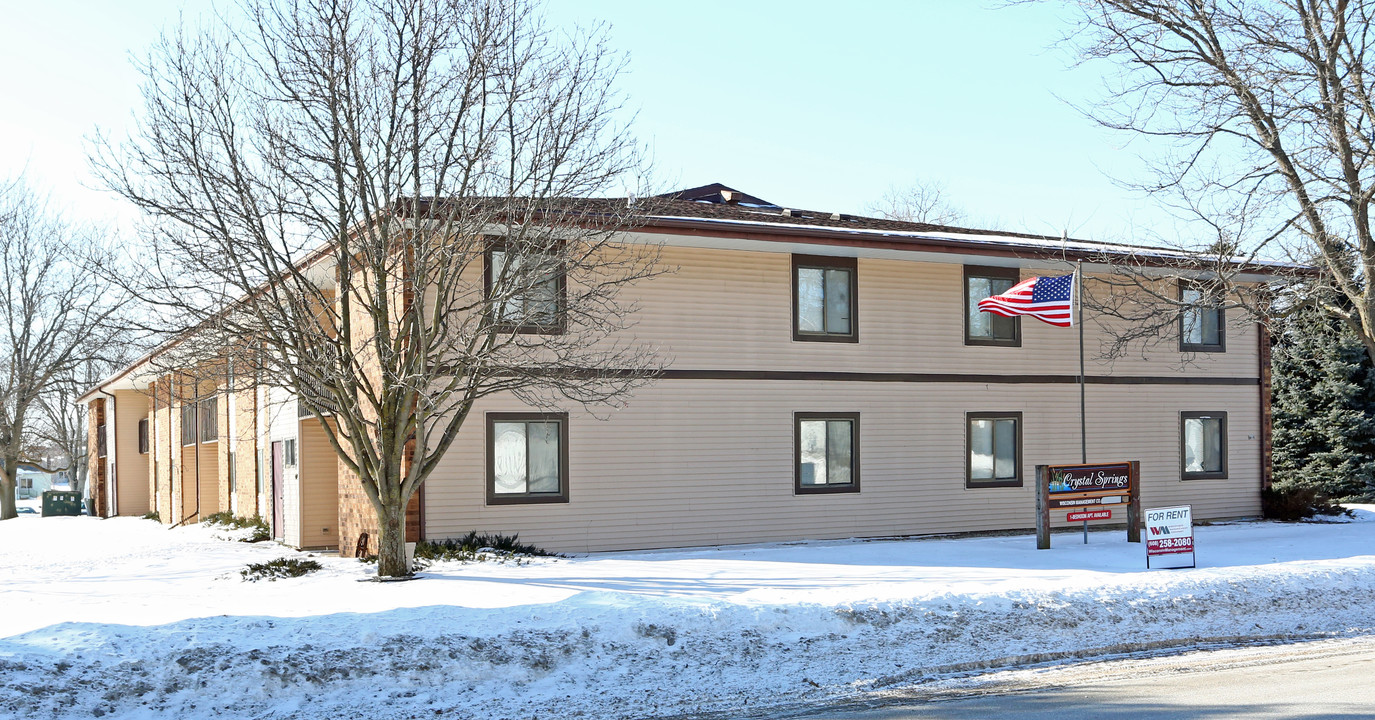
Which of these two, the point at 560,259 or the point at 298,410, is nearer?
the point at 560,259

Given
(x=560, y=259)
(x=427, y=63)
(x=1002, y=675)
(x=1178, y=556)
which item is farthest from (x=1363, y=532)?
(x=427, y=63)

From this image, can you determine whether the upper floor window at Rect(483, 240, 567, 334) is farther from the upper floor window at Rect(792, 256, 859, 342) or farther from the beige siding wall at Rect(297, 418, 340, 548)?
the beige siding wall at Rect(297, 418, 340, 548)

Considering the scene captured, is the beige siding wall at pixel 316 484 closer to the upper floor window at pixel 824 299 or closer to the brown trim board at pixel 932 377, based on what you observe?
the brown trim board at pixel 932 377

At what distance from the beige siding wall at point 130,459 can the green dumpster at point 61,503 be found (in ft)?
25.0

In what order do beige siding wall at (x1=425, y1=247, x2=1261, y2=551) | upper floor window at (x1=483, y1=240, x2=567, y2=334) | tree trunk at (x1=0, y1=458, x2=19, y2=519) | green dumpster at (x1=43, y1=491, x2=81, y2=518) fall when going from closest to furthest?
upper floor window at (x1=483, y1=240, x2=567, y2=334)
beige siding wall at (x1=425, y1=247, x2=1261, y2=551)
tree trunk at (x1=0, y1=458, x2=19, y2=519)
green dumpster at (x1=43, y1=491, x2=81, y2=518)

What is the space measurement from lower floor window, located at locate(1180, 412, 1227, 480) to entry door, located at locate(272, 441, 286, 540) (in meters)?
17.6

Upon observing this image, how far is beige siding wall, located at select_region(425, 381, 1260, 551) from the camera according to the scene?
1817 cm

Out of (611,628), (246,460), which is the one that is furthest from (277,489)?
(611,628)

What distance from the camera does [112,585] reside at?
1559cm

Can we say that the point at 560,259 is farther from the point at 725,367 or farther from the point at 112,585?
the point at 112,585

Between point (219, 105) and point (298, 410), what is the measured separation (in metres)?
7.72

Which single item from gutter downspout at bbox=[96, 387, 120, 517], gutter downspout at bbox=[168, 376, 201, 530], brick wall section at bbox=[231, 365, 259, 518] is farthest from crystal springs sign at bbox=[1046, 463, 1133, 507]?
gutter downspout at bbox=[96, 387, 120, 517]

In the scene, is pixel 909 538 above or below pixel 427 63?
below

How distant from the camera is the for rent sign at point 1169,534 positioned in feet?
50.2
